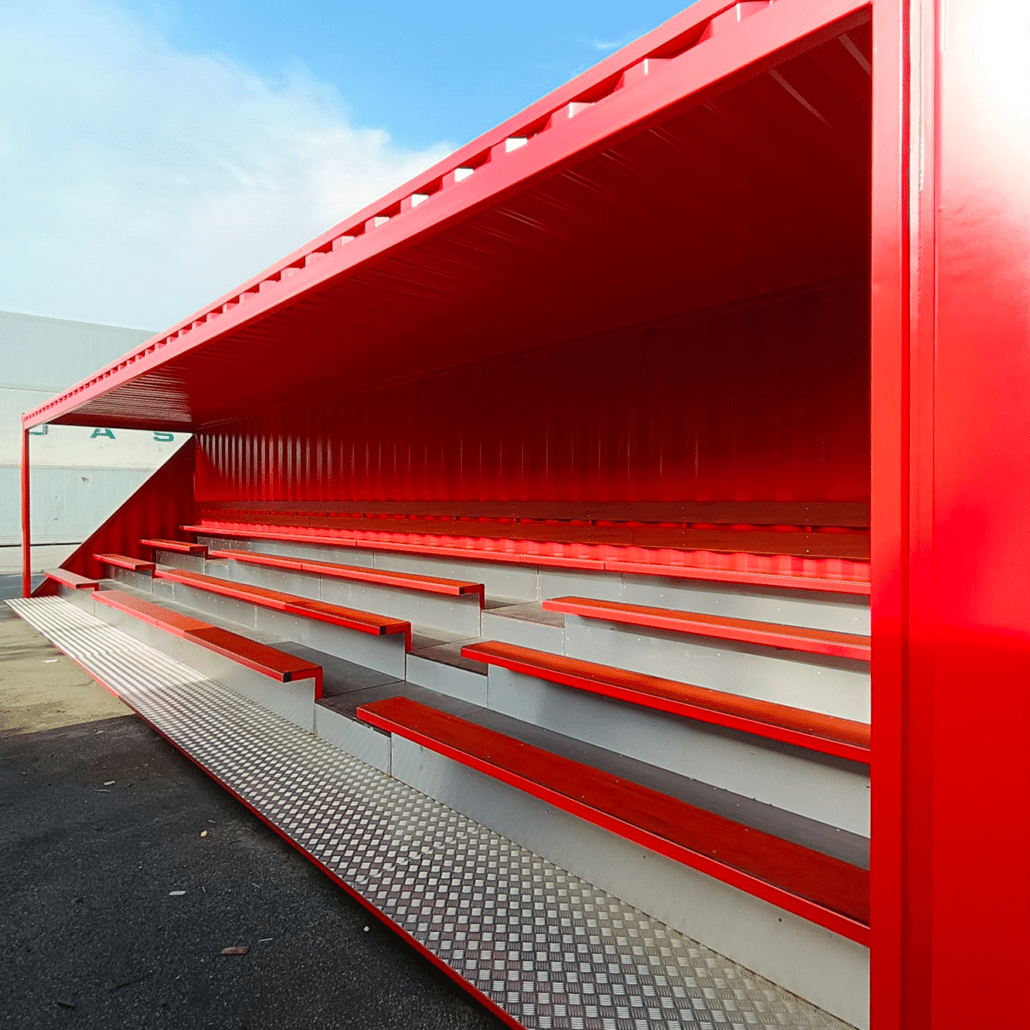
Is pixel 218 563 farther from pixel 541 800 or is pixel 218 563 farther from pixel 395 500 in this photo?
pixel 541 800

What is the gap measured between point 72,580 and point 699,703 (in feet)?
21.5

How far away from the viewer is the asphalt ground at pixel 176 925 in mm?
1328

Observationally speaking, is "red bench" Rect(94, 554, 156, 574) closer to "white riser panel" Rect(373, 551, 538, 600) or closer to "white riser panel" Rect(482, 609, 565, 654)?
"white riser panel" Rect(373, 551, 538, 600)

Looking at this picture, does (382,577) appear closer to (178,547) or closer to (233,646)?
(233,646)

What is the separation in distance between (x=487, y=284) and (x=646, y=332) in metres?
1.09

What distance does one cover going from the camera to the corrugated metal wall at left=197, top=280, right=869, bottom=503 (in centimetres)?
286

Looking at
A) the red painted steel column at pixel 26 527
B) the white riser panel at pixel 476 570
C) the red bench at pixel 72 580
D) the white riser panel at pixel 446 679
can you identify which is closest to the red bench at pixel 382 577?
the white riser panel at pixel 476 570

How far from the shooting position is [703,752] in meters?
1.83

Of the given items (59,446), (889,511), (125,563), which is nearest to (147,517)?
(125,563)

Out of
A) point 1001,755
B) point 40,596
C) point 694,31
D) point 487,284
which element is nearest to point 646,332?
point 487,284

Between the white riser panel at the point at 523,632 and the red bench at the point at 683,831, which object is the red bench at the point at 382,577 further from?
the red bench at the point at 683,831

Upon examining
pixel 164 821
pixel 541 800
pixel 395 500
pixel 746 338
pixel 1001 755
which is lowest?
pixel 164 821

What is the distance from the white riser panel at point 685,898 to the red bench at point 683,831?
0.09m

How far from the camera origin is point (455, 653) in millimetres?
2973
